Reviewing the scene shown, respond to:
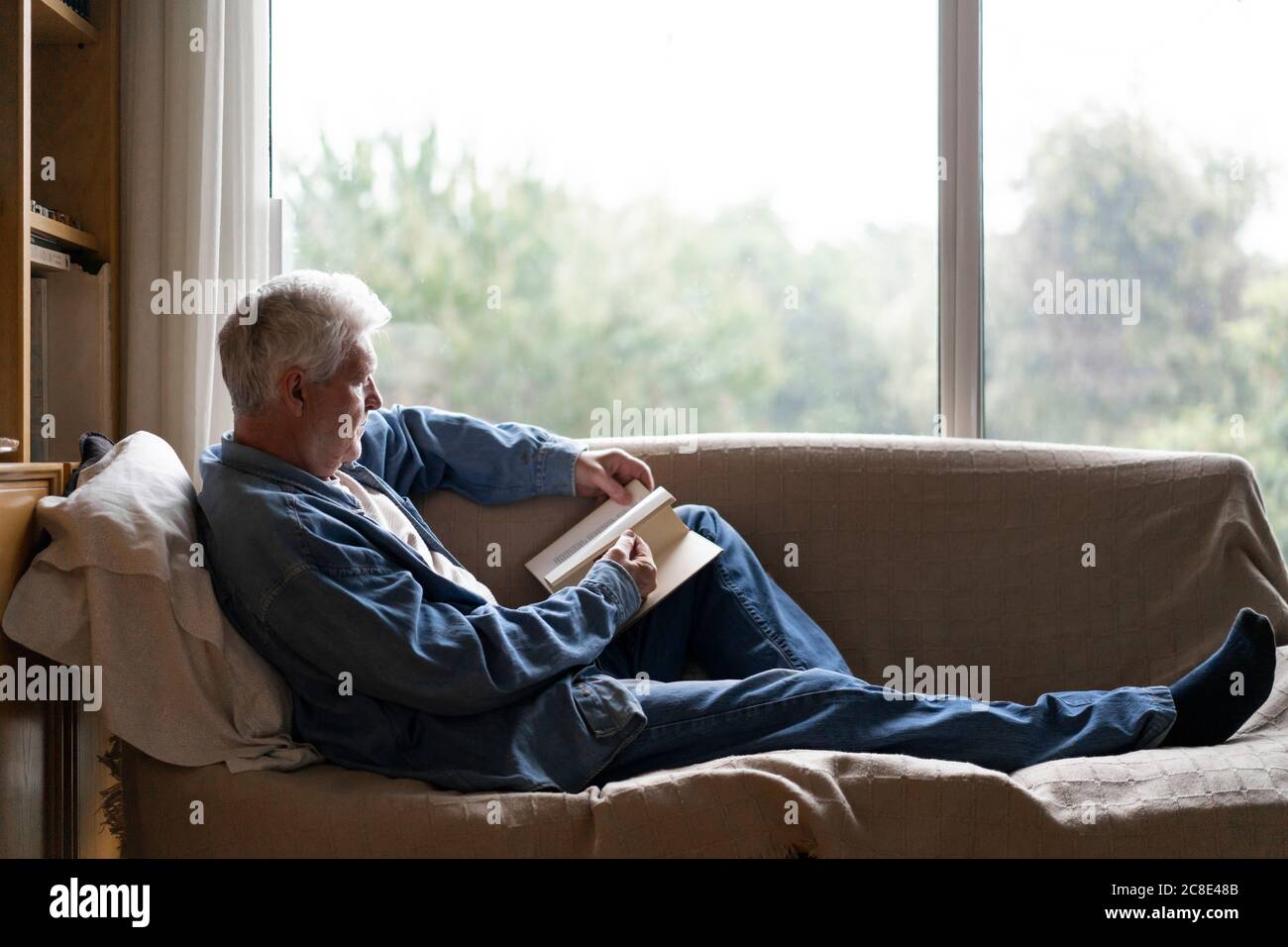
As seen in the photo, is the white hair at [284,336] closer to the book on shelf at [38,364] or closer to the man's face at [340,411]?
the man's face at [340,411]

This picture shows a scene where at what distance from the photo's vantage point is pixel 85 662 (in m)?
1.35

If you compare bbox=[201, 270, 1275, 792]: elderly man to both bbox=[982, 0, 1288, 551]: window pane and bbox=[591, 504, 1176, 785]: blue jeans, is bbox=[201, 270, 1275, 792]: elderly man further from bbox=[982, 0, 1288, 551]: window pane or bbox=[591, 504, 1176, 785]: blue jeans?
bbox=[982, 0, 1288, 551]: window pane

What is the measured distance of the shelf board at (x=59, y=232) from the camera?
201 cm

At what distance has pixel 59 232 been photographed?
2117mm

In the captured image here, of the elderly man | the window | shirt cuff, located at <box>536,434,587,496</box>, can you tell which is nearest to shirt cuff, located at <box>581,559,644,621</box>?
the elderly man

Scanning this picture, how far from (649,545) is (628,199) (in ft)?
3.50

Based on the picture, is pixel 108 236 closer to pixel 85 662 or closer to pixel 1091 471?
pixel 85 662

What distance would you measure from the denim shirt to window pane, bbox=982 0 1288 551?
5.13ft

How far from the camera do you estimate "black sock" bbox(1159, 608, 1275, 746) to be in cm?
155

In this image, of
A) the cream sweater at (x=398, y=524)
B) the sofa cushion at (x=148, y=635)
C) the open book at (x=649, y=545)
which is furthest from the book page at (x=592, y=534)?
the sofa cushion at (x=148, y=635)

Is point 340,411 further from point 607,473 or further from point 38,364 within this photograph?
point 38,364

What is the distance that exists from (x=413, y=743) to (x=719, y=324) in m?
1.46

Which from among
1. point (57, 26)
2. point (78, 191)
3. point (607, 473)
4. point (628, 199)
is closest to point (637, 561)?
point (607, 473)

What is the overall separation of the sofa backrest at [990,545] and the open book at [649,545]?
0.08 meters
